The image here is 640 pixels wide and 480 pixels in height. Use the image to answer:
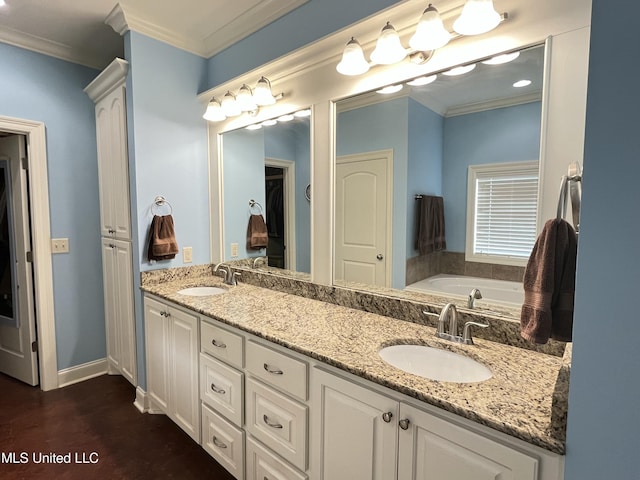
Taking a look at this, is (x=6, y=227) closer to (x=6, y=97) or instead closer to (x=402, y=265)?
(x=6, y=97)

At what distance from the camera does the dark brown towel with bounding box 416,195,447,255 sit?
1.54 meters

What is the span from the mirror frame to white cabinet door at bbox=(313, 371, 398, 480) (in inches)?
30.6

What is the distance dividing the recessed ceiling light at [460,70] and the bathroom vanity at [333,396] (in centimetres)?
109

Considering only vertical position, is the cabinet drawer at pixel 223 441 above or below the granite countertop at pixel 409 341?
below

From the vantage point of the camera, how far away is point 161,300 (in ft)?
6.80

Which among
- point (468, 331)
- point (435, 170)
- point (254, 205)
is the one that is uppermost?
point (435, 170)

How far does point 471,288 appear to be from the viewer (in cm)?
144

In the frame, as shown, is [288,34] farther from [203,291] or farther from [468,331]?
[468,331]

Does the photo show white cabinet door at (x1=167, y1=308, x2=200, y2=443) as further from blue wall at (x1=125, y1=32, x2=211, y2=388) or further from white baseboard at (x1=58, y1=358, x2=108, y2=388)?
white baseboard at (x1=58, y1=358, x2=108, y2=388)

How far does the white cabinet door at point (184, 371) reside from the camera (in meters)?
1.83

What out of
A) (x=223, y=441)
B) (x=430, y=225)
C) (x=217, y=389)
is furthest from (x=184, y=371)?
(x=430, y=225)

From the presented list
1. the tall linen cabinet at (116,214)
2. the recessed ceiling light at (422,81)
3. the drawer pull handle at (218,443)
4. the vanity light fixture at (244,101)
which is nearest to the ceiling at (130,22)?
the tall linen cabinet at (116,214)

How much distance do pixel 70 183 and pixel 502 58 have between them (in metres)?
2.97

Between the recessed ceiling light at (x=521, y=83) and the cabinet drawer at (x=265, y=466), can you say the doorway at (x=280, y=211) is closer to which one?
the cabinet drawer at (x=265, y=466)
